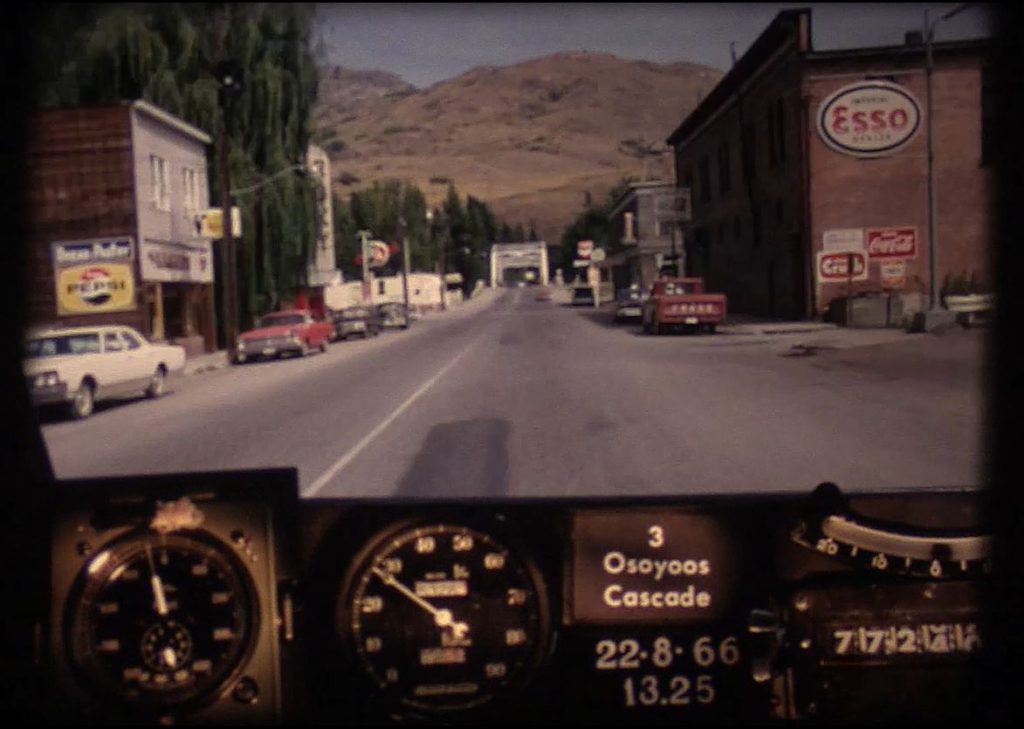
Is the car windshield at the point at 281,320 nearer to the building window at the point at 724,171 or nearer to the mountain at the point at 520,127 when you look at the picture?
the mountain at the point at 520,127

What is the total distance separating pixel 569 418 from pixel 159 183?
325 cm

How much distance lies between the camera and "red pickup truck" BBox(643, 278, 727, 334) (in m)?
5.34

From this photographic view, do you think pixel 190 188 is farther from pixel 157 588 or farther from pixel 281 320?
pixel 157 588

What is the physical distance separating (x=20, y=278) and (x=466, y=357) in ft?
16.7

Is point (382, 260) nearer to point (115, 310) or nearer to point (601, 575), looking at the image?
point (115, 310)

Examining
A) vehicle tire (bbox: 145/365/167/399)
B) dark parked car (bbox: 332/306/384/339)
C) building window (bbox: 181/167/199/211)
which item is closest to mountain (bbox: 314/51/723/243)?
building window (bbox: 181/167/199/211)

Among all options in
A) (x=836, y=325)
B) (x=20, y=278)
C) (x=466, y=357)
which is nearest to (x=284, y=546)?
(x=20, y=278)

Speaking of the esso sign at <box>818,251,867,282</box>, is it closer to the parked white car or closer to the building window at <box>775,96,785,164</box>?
the building window at <box>775,96,785,164</box>

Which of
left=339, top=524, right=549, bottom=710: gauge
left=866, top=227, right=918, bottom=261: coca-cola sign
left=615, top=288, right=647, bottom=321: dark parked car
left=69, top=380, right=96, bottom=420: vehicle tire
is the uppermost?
left=866, top=227, right=918, bottom=261: coca-cola sign

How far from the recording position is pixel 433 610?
12.4 feet

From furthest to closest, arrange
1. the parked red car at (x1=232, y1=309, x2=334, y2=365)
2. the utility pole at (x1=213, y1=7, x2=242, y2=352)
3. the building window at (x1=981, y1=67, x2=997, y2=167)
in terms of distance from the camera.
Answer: the parked red car at (x1=232, y1=309, x2=334, y2=365), the utility pole at (x1=213, y1=7, x2=242, y2=352), the building window at (x1=981, y1=67, x2=997, y2=167)

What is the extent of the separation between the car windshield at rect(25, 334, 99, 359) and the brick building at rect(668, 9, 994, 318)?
2507 millimetres

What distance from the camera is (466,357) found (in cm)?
890

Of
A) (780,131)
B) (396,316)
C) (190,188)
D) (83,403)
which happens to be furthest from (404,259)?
(780,131)
